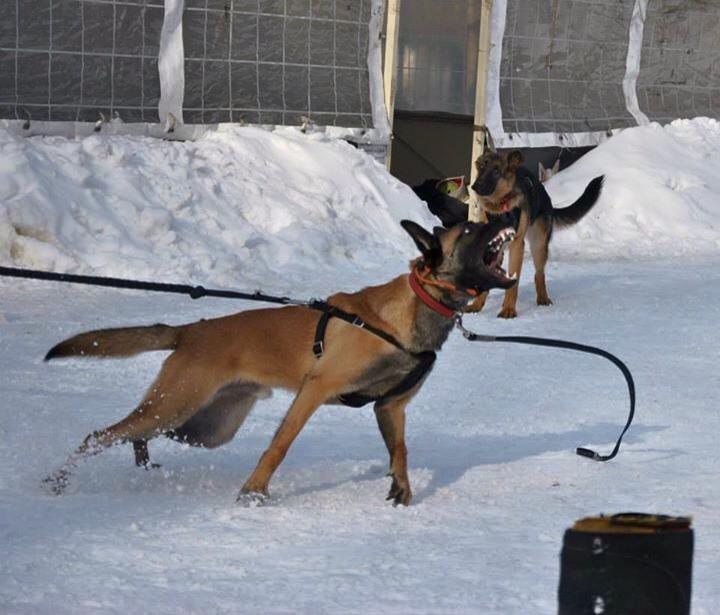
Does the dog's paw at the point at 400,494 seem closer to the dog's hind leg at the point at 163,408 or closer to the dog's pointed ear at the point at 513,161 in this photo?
the dog's hind leg at the point at 163,408

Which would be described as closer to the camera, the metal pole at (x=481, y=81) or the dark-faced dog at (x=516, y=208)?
the dark-faced dog at (x=516, y=208)

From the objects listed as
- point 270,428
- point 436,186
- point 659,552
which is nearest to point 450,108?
point 436,186

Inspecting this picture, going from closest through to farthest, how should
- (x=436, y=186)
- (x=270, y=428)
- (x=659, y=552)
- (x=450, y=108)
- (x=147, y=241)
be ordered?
(x=659, y=552), (x=270, y=428), (x=147, y=241), (x=436, y=186), (x=450, y=108)

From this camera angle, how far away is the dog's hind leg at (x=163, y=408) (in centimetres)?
541

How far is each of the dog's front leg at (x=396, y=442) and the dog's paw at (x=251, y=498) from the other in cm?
52

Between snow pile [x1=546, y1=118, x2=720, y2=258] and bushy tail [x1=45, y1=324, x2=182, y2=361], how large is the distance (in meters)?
8.47

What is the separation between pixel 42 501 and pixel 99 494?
0.85 feet

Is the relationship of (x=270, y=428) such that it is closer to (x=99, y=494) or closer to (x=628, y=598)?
(x=99, y=494)

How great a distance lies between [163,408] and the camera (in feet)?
17.9

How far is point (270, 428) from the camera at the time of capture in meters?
6.89

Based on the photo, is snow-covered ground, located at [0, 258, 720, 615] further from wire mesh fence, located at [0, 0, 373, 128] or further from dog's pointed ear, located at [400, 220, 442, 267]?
wire mesh fence, located at [0, 0, 373, 128]

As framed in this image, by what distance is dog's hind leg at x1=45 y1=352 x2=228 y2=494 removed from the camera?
5.41 meters

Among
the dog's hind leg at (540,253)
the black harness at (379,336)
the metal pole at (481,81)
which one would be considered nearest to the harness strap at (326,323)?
the black harness at (379,336)

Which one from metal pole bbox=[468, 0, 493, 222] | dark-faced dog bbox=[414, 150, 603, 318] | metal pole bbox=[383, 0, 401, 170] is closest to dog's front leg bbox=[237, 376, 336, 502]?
dark-faced dog bbox=[414, 150, 603, 318]
